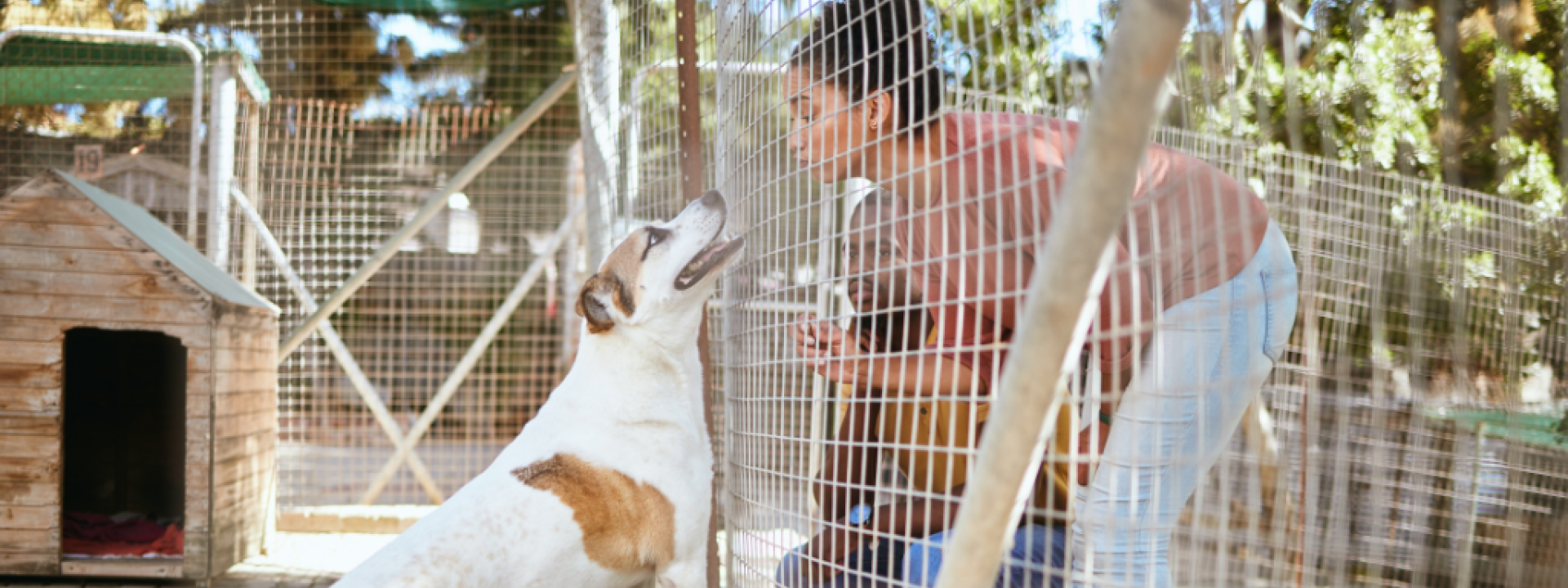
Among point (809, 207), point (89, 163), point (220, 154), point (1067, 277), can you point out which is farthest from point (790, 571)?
point (89, 163)

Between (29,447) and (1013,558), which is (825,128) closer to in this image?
(1013,558)

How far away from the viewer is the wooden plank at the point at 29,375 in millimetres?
3201

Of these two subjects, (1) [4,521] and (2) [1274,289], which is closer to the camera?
(2) [1274,289]

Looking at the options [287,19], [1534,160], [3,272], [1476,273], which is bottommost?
[3,272]

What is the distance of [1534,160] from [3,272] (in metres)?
5.05

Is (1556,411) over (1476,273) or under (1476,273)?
under

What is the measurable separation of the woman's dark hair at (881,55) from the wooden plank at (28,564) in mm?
3437

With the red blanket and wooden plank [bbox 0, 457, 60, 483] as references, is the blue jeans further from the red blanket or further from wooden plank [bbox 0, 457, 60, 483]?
wooden plank [bbox 0, 457, 60, 483]

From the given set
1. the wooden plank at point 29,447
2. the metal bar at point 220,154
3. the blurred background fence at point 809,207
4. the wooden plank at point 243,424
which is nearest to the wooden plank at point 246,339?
the wooden plank at point 243,424

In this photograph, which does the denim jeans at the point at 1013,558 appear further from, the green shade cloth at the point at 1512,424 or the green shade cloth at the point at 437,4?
the green shade cloth at the point at 437,4

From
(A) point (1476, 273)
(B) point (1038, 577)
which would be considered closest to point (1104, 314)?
(B) point (1038, 577)

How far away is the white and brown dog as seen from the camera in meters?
2.03

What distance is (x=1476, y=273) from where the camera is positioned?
310cm

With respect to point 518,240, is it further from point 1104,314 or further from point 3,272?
point 1104,314
